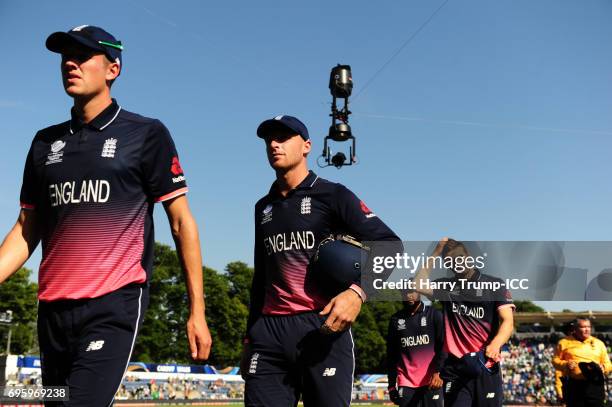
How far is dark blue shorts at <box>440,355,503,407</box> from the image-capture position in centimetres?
1040

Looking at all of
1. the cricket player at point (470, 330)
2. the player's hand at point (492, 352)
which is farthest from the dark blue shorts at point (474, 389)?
the player's hand at point (492, 352)

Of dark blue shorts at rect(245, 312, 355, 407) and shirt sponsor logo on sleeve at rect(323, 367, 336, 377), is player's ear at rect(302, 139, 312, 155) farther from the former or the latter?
shirt sponsor logo on sleeve at rect(323, 367, 336, 377)

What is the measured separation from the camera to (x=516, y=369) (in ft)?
258

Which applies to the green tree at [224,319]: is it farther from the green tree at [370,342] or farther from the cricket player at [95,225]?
the cricket player at [95,225]

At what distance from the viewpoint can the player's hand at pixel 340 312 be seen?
17.5 ft

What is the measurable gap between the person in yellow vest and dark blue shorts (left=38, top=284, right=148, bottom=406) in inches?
473

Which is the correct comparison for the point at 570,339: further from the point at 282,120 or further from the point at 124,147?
the point at 124,147

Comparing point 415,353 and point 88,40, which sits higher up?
point 88,40

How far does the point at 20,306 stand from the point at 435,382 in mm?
65202

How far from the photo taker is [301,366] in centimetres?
A: 574

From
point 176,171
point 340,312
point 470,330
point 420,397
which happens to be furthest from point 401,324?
point 176,171

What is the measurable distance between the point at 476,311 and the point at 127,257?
7.56 meters

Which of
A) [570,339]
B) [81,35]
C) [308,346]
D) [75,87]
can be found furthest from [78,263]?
[570,339]

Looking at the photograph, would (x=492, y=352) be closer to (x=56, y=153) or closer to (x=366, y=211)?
(x=366, y=211)
